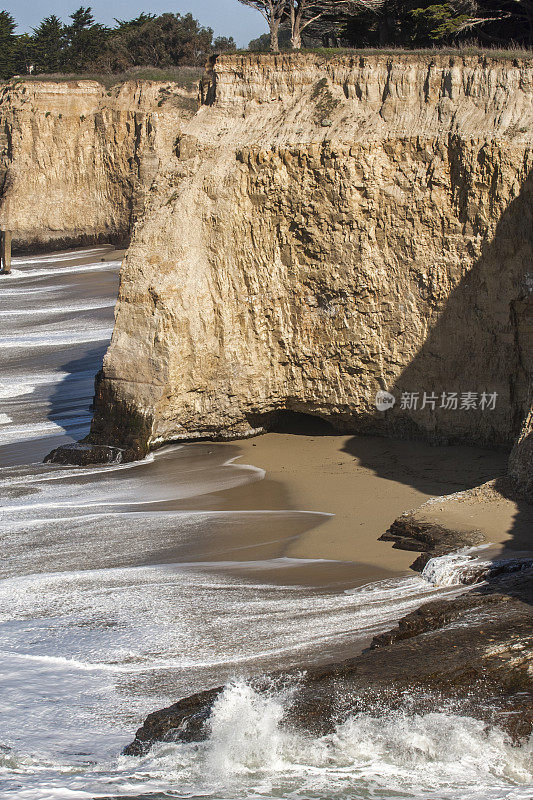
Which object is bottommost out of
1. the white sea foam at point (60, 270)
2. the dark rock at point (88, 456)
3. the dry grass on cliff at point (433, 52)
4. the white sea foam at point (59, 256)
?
the dark rock at point (88, 456)

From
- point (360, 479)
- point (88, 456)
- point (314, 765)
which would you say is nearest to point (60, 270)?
point (88, 456)

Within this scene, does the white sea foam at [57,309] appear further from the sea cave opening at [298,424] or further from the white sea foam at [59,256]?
the sea cave opening at [298,424]

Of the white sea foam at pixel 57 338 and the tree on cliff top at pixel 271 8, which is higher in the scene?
the tree on cliff top at pixel 271 8

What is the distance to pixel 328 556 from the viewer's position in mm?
8086

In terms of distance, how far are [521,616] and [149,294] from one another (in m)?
7.30

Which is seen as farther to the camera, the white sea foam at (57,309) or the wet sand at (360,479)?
the white sea foam at (57,309)

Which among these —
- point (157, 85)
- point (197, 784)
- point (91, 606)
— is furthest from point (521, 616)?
point (157, 85)

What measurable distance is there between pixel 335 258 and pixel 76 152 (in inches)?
1230

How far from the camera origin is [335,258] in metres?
11.4

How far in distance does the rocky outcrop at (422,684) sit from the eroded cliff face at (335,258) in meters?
5.57

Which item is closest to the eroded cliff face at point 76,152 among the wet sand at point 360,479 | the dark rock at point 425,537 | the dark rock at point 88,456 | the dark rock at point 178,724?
the dark rock at point 88,456

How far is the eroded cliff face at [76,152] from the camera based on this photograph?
38.5m

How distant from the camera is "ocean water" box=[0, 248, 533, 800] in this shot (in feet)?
15.1

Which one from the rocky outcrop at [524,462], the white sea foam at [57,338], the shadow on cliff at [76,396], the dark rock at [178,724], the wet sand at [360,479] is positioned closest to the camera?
the dark rock at [178,724]
